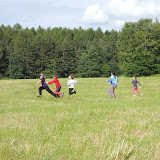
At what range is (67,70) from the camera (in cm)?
8694

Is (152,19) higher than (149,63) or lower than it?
higher

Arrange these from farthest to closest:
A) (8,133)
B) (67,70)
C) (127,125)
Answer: (67,70)
(127,125)
(8,133)

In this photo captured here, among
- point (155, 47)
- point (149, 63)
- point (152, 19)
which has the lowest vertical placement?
point (149, 63)

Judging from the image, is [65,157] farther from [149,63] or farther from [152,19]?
[152,19]

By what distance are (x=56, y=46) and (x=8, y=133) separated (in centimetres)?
8989

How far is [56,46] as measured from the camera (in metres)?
92.0

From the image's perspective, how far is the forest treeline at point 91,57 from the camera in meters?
60.9

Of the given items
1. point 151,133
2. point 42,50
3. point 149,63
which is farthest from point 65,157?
point 42,50

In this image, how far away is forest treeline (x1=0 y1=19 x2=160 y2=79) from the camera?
6088 centimetres

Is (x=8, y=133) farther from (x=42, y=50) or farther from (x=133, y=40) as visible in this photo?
(x=42, y=50)

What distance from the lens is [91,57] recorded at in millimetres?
81125

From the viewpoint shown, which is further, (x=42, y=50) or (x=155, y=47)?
(x=42, y=50)

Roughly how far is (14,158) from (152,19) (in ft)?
218

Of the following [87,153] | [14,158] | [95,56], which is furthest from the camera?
[95,56]
